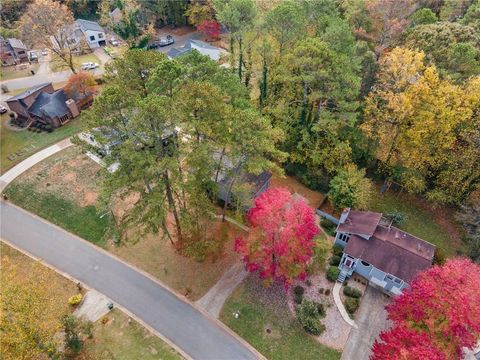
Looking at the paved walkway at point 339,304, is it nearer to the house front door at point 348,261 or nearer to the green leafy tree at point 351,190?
the house front door at point 348,261

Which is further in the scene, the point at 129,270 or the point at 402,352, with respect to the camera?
the point at 129,270

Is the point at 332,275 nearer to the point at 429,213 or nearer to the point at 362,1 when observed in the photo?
the point at 429,213

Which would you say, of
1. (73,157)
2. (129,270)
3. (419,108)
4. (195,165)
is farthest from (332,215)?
(73,157)

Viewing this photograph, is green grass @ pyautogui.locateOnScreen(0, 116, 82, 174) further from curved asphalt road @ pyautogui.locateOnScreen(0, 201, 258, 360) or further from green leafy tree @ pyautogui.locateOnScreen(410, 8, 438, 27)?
green leafy tree @ pyautogui.locateOnScreen(410, 8, 438, 27)

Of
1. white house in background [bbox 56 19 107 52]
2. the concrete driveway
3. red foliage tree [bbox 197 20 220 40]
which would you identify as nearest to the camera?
the concrete driveway

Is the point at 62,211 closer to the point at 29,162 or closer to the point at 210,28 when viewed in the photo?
the point at 29,162

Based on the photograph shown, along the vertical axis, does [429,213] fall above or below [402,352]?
below

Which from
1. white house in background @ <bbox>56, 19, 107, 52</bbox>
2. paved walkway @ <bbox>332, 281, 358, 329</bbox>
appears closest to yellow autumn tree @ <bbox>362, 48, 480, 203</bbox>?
paved walkway @ <bbox>332, 281, 358, 329</bbox>

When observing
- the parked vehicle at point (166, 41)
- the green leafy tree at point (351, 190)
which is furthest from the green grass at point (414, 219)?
the parked vehicle at point (166, 41)
